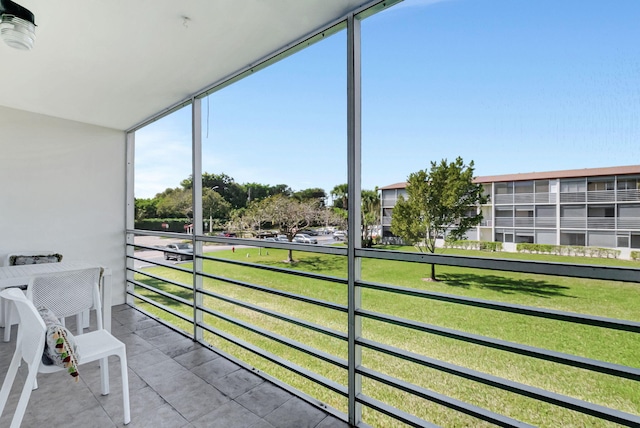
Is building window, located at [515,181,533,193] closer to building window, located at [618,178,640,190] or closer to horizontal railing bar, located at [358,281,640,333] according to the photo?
building window, located at [618,178,640,190]

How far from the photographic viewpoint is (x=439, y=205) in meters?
1.82

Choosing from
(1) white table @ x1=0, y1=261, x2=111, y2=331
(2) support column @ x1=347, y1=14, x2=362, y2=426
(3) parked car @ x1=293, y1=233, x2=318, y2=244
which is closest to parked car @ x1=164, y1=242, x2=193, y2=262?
(1) white table @ x1=0, y1=261, x2=111, y2=331

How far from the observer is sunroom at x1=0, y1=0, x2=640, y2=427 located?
1.62 metres

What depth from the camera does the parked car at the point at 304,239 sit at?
218cm

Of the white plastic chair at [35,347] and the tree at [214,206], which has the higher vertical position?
the tree at [214,206]

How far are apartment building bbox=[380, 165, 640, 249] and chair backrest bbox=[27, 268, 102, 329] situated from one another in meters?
2.45

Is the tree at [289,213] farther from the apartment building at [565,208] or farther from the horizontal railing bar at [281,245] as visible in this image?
the apartment building at [565,208]

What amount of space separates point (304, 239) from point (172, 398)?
1332 millimetres

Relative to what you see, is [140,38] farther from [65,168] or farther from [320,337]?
[320,337]

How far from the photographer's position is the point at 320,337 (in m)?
6.05

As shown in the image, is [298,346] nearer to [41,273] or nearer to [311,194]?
[311,194]

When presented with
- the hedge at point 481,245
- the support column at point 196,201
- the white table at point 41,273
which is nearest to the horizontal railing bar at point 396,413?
the hedge at point 481,245

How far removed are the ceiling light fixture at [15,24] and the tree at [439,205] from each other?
224cm

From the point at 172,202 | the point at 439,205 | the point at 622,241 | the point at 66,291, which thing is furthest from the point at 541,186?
the point at 172,202
